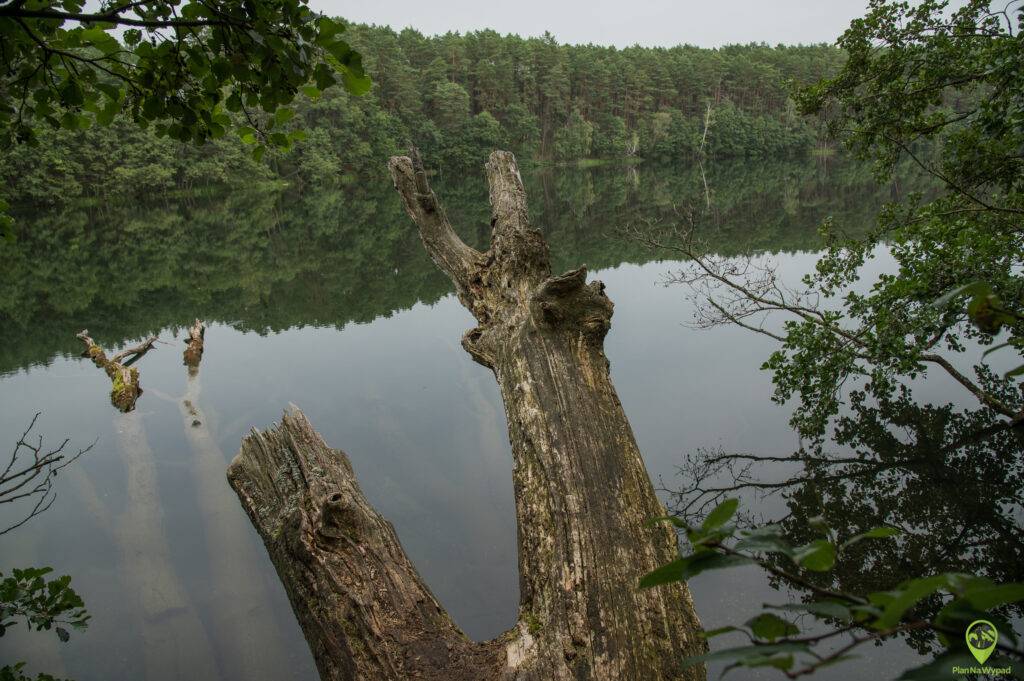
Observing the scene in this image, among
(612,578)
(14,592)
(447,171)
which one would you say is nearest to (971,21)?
(612,578)

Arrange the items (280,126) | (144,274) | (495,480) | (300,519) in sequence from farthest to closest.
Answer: (144,274), (495,480), (300,519), (280,126)

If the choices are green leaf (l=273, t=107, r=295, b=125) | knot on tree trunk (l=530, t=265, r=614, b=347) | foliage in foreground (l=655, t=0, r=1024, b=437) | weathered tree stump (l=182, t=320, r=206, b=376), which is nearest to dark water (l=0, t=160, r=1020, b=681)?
weathered tree stump (l=182, t=320, r=206, b=376)

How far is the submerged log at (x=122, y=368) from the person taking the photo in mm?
7363

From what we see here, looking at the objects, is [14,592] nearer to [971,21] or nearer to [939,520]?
[939,520]

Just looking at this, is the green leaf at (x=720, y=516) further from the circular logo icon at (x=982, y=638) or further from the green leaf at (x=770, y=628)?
the circular logo icon at (x=982, y=638)

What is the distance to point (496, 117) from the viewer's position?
58438mm

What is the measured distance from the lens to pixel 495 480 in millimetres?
5277

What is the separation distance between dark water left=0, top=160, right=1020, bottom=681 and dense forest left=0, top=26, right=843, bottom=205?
19437 mm

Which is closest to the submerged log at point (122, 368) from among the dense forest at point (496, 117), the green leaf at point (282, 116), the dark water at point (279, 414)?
the dark water at point (279, 414)

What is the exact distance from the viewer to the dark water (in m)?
3.79

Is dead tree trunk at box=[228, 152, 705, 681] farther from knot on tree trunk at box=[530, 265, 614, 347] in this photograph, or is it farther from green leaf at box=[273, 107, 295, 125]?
green leaf at box=[273, 107, 295, 125]

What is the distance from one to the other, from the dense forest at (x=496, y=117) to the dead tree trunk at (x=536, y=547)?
1380 inches

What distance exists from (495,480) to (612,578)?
3.28 m

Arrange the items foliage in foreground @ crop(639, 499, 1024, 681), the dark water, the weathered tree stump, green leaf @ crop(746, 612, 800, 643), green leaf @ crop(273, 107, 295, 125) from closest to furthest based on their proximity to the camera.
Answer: foliage in foreground @ crop(639, 499, 1024, 681), green leaf @ crop(746, 612, 800, 643), green leaf @ crop(273, 107, 295, 125), the dark water, the weathered tree stump
